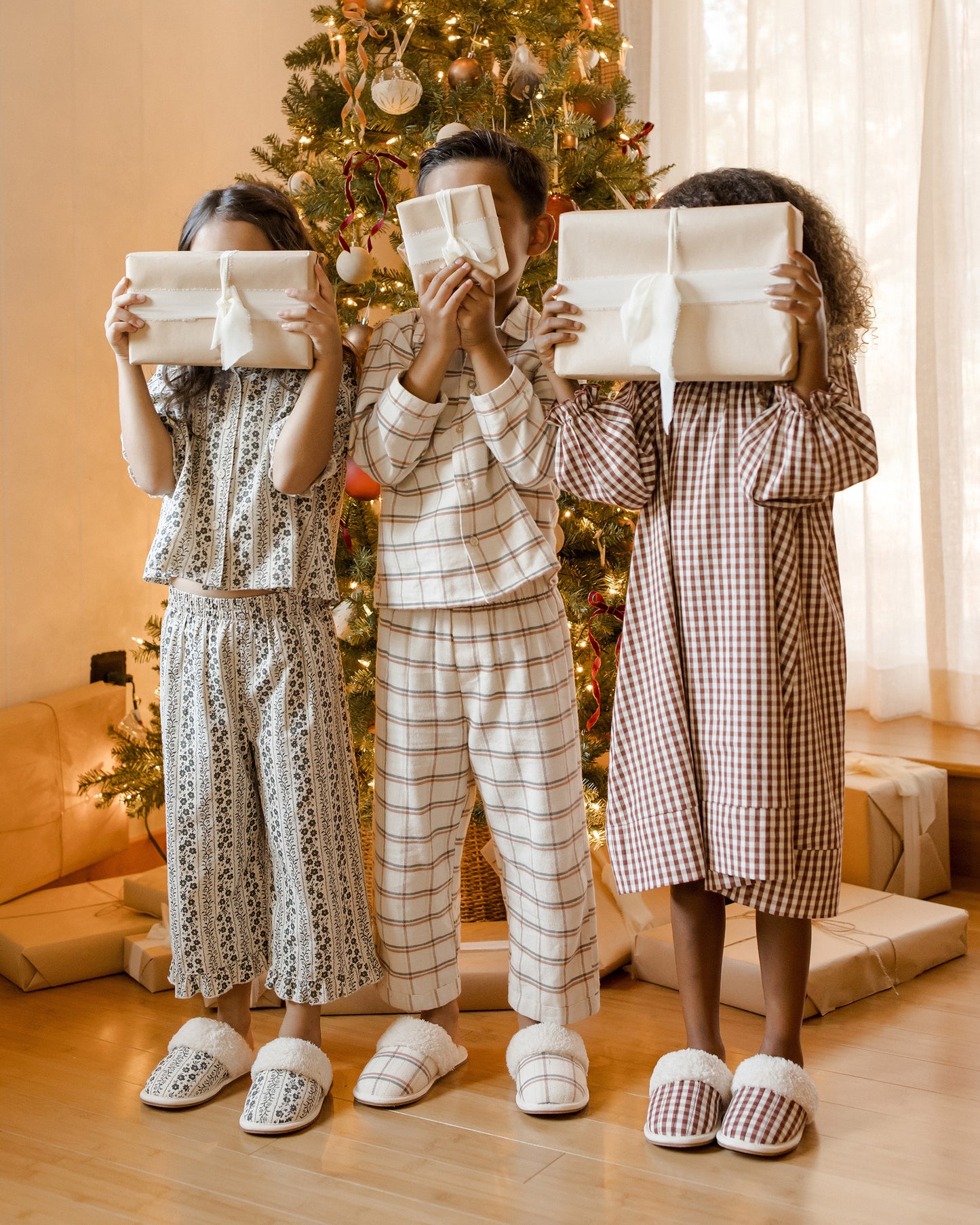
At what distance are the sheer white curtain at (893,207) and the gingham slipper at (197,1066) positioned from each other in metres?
2.05

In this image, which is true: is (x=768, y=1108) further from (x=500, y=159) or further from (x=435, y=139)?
(x=435, y=139)

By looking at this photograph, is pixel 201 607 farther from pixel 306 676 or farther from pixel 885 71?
pixel 885 71

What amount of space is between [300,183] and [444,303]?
2.58 feet

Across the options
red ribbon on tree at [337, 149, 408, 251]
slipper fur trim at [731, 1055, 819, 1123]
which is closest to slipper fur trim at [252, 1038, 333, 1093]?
slipper fur trim at [731, 1055, 819, 1123]

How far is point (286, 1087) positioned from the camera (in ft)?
4.80

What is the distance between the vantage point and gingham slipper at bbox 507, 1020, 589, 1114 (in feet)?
4.82

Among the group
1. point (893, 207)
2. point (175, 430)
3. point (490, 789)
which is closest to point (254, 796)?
point (490, 789)

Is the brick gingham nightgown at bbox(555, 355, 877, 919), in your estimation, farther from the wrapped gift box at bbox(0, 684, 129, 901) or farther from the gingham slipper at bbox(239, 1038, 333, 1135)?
the wrapped gift box at bbox(0, 684, 129, 901)

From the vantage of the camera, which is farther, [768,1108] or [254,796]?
[254,796]

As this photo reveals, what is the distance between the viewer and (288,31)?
3.00 meters

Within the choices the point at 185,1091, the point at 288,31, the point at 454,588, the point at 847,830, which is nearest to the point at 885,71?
the point at 288,31

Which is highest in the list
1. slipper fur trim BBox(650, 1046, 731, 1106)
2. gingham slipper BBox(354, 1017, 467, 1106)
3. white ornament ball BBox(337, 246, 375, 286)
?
white ornament ball BBox(337, 246, 375, 286)

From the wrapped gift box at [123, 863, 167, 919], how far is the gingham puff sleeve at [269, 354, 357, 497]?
36.9 inches

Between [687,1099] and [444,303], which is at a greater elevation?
[444,303]
